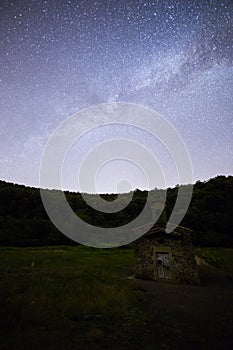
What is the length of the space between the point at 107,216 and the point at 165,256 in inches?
1863

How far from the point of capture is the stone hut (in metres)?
18.4

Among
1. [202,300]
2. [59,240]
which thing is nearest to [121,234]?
[59,240]

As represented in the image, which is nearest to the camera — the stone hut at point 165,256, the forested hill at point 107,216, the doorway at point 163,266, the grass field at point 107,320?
the grass field at point 107,320

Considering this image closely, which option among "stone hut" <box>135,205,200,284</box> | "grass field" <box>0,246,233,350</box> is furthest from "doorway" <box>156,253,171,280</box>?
"grass field" <box>0,246,233,350</box>

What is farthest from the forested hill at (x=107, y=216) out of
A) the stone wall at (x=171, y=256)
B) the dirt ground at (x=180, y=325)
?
the dirt ground at (x=180, y=325)

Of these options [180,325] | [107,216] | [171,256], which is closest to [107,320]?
[180,325]

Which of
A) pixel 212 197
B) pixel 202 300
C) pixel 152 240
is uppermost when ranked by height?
pixel 212 197

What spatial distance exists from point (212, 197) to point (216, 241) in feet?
44.2

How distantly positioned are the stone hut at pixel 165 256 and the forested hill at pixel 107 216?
111 feet

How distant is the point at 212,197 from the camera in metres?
59.3

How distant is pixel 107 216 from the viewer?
2591 inches

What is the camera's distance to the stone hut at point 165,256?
18.4m

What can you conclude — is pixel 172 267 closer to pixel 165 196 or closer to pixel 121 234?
pixel 121 234

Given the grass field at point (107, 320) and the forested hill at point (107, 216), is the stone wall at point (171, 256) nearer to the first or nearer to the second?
the grass field at point (107, 320)
